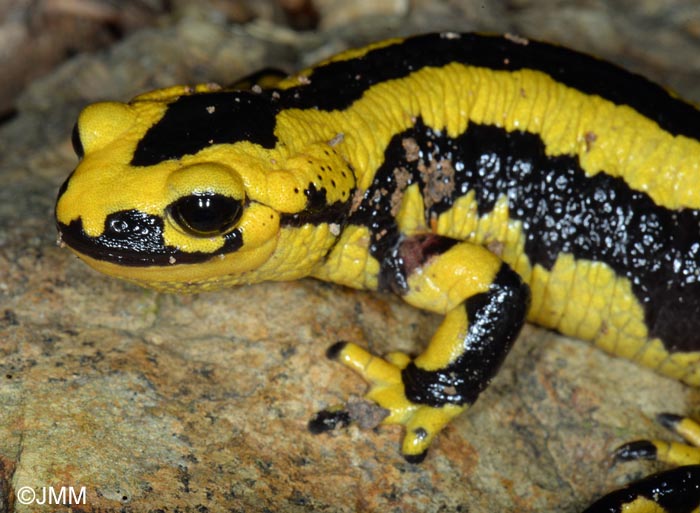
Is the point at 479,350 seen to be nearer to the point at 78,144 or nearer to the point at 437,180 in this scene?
the point at 437,180

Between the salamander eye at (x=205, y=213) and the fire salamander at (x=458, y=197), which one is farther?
the fire salamander at (x=458, y=197)

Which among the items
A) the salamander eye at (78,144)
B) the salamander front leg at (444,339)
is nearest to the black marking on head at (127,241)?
the salamander eye at (78,144)

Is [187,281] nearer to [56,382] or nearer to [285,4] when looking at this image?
[56,382]

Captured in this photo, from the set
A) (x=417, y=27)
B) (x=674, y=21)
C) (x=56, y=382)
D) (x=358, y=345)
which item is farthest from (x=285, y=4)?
(x=56, y=382)

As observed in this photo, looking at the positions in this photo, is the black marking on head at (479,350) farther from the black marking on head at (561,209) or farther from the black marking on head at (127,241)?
the black marking on head at (127,241)

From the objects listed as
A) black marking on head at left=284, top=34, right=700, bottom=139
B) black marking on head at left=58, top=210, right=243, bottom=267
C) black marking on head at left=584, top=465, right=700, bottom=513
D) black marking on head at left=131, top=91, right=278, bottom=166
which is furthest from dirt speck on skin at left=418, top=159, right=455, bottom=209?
black marking on head at left=584, top=465, right=700, bottom=513

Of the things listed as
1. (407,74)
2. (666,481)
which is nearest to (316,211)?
(407,74)
